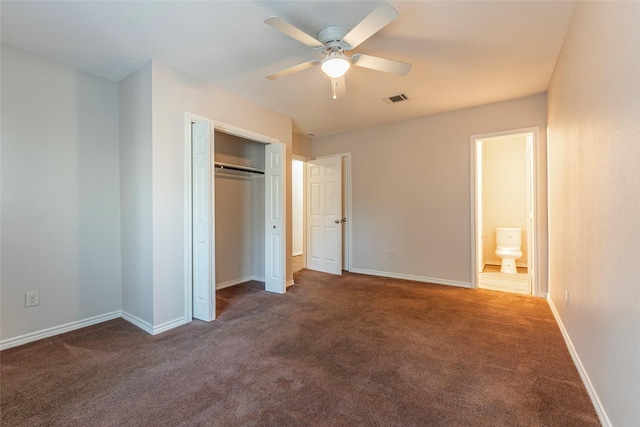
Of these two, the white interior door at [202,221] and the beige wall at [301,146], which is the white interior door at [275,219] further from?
the beige wall at [301,146]

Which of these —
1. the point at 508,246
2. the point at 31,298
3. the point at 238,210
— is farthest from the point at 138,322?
the point at 508,246

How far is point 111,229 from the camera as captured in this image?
309 cm

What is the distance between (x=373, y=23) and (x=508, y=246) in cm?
510

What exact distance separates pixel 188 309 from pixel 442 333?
8.40ft

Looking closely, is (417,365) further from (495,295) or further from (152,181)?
(152,181)

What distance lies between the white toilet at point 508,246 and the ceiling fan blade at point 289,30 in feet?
15.9

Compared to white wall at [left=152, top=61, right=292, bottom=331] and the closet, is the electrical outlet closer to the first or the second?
white wall at [left=152, top=61, right=292, bottom=331]

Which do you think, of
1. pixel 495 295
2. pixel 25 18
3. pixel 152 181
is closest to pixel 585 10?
pixel 495 295

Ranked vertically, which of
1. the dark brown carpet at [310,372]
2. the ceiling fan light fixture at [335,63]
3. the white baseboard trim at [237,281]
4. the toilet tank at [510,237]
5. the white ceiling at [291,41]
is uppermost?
the white ceiling at [291,41]

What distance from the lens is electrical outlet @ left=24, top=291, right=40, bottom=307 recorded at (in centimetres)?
256

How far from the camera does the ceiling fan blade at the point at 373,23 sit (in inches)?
67.6

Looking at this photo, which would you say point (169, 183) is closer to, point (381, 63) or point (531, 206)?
point (381, 63)

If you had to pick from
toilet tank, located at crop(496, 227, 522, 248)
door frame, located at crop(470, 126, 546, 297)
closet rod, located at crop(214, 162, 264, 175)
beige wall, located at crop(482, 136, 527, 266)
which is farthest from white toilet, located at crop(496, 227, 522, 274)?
closet rod, located at crop(214, 162, 264, 175)

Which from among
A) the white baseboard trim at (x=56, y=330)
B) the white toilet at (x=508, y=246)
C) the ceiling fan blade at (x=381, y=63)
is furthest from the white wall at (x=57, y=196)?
the white toilet at (x=508, y=246)
